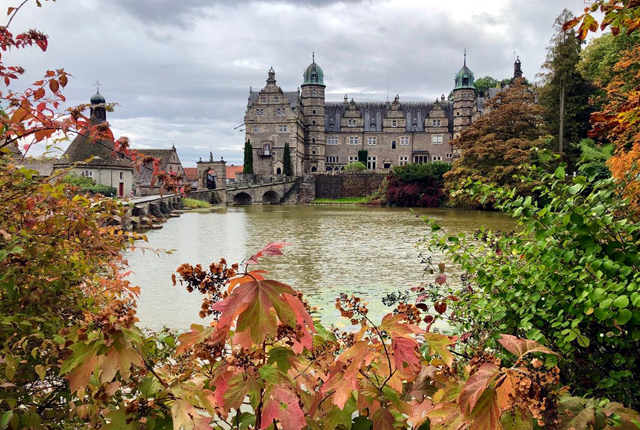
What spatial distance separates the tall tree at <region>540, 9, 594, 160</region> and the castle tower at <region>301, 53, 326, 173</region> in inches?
1110

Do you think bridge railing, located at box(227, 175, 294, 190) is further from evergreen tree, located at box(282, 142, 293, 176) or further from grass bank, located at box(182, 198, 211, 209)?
grass bank, located at box(182, 198, 211, 209)

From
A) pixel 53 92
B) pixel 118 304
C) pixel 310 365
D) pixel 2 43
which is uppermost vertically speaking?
pixel 2 43

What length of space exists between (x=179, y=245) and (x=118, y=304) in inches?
593

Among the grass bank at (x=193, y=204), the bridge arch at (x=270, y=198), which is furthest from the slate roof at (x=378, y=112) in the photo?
the grass bank at (x=193, y=204)

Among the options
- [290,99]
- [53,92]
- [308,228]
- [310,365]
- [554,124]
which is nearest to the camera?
[310,365]

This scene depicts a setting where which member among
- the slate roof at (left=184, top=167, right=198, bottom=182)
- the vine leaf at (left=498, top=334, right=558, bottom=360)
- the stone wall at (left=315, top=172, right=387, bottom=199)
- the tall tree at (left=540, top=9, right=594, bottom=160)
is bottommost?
the vine leaf at (left=498, top=334, right=558, bottom=360)

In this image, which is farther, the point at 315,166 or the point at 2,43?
the point at 315,166

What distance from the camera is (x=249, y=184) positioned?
51.4 meters

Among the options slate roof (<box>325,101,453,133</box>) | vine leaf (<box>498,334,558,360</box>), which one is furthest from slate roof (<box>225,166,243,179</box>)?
vine leaf (<box>498,334,558,360</box>)

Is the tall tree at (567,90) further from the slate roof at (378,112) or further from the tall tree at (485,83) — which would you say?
the tall tree at (485,83)

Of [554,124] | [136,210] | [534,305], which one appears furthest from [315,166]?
[534,305]

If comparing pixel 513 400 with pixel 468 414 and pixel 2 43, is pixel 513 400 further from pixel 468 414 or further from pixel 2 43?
pixel 2 43

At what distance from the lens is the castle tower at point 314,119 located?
193 feet

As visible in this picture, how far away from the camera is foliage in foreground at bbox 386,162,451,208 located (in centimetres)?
4400
